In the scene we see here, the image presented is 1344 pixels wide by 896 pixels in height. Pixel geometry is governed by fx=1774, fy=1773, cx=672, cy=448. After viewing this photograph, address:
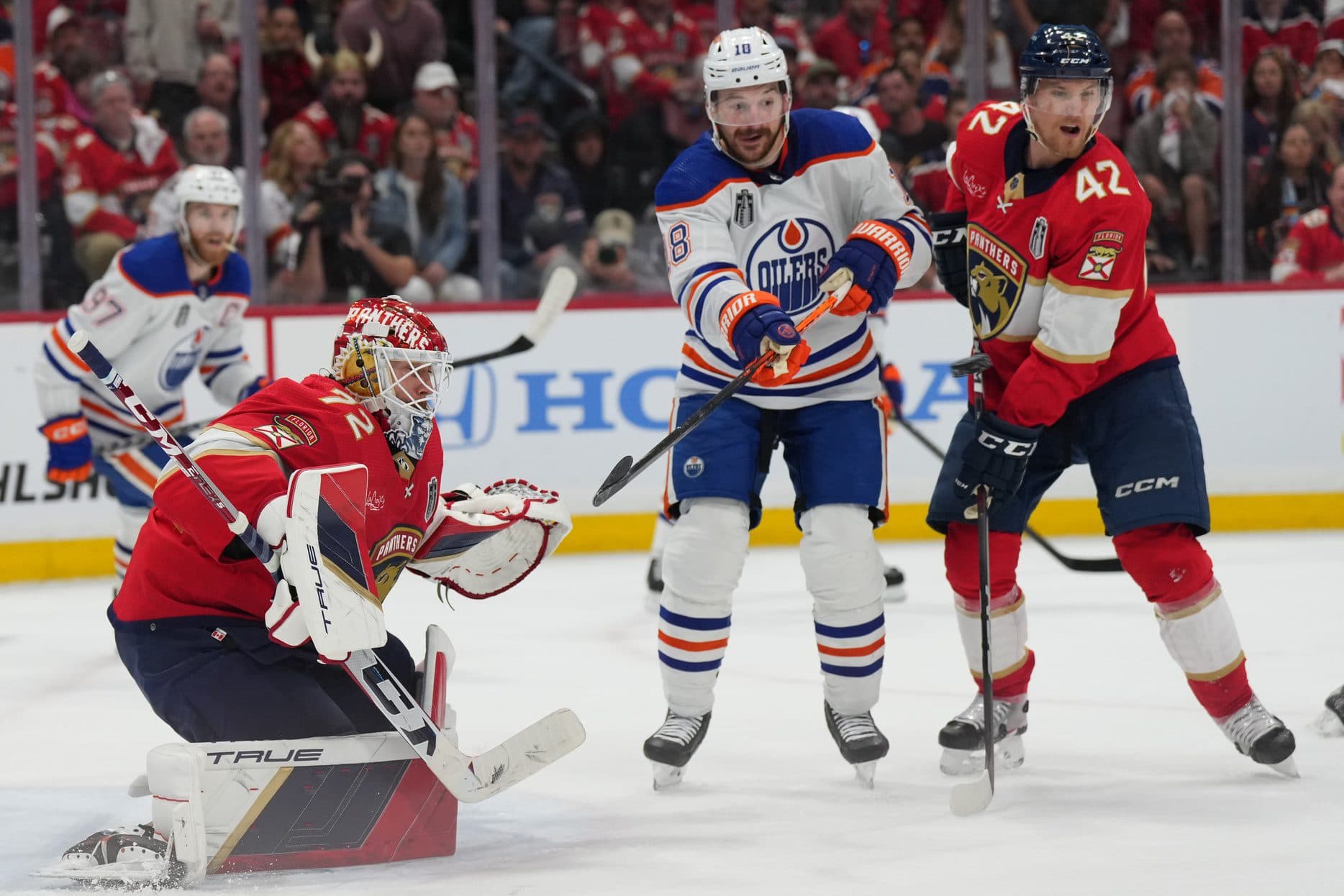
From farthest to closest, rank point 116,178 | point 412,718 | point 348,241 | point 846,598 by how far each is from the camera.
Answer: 1. point 348,241
2. point 116,178
3. point 846,598
4. point 412,718

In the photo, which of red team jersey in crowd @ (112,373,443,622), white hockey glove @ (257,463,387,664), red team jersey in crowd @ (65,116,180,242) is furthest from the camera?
red team jersey in crowd @ (65,116,180,242)

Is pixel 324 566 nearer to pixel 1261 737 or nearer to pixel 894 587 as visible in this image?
pixel 1261 737

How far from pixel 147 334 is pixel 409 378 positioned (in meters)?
2.29

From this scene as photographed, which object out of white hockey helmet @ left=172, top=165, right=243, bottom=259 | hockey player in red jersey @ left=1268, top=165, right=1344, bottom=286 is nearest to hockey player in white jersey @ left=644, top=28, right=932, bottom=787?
white hockey helmet @ left=172, top=165, right=243, bottom=259

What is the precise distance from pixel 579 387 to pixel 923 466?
1.18 metres

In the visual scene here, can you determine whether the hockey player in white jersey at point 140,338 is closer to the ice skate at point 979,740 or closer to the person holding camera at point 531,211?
the person holding camera at point 531,211

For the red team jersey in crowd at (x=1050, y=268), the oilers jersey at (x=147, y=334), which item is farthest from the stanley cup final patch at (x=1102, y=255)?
the oilers jersey at (x=147, y=334)

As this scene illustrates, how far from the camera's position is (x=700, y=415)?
8.98 feet

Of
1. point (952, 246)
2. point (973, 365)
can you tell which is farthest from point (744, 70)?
point (973, 365)

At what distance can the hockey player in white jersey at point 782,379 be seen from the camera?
2.80 m

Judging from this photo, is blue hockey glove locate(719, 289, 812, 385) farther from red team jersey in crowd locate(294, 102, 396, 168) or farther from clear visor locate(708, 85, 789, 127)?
red team jersey in crowd locate(294, 102, 396, 168)

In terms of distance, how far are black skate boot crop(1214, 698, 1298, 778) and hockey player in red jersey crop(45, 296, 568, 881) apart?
124 cm

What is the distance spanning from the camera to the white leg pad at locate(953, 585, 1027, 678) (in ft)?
9.57

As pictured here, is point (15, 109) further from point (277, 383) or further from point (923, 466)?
point (277, 383)
